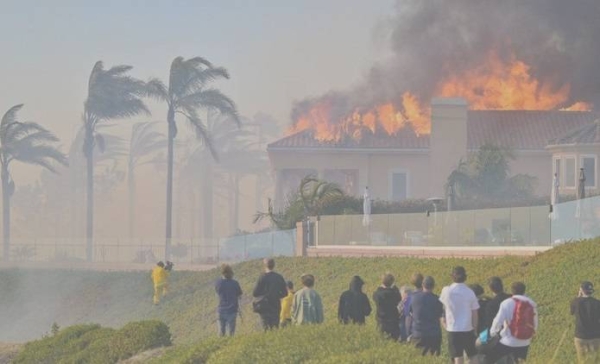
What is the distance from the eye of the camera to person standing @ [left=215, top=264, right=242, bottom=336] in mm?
26094

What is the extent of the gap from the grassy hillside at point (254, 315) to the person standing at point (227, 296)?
941 millimetres

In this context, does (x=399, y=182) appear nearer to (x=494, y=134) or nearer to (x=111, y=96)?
(x=494, y=134)

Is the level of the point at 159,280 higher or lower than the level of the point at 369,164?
lower

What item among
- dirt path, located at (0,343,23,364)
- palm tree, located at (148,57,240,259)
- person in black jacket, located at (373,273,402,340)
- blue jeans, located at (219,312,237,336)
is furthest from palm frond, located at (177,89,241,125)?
person in black jacket, located at (373,273,402,340)

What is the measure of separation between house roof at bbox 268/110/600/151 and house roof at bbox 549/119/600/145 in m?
7.44

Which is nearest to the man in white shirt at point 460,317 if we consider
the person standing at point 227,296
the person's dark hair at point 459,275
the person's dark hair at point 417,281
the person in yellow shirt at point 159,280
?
the person's dark hair at point 459,275

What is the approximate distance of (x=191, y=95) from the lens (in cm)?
7738

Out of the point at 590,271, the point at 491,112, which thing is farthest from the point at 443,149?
the point at 590,271

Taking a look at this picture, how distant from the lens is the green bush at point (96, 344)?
92.4 feet

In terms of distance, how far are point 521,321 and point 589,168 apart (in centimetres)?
4332

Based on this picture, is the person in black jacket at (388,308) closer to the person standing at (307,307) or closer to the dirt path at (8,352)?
the person standing at (307,307)

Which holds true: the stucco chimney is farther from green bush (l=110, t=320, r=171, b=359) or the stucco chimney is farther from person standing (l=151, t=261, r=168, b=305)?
green bush (l=110, t=320, r=171, b=359)

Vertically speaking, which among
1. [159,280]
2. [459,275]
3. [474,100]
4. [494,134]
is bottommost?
[159,280]

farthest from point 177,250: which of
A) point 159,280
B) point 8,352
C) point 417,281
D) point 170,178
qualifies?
point 417,281
